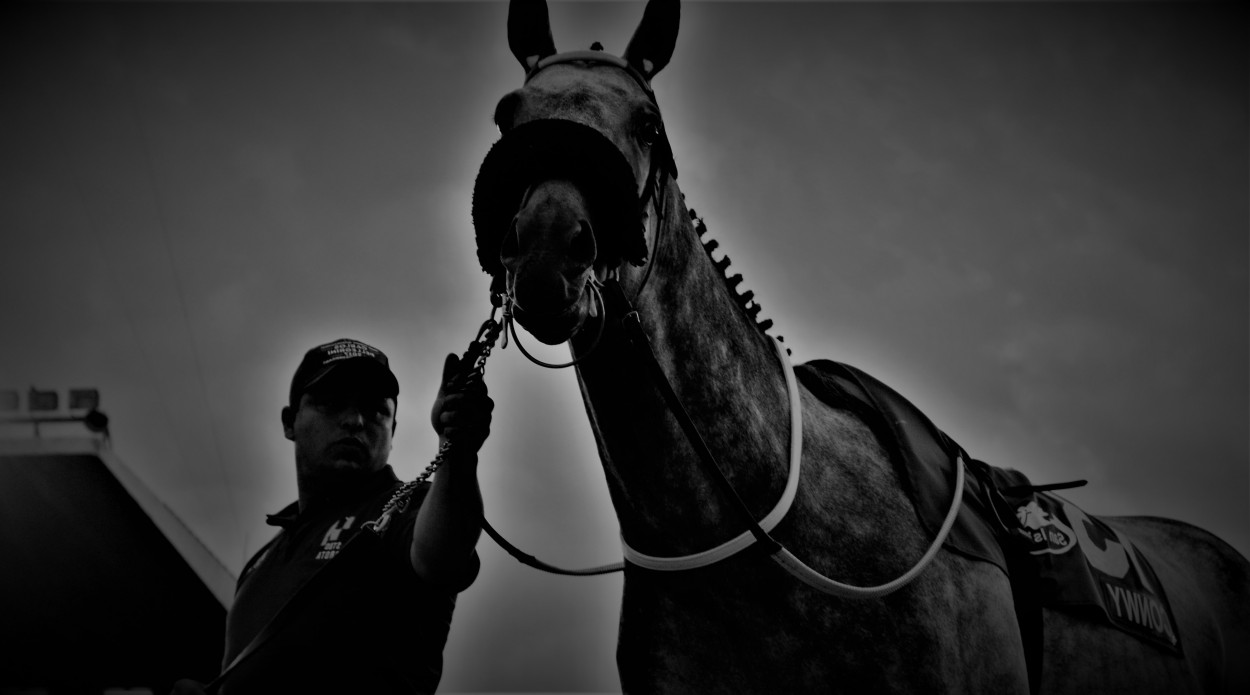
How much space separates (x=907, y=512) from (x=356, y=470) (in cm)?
247

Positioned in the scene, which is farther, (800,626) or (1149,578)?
(1149,578)

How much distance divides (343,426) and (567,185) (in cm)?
231

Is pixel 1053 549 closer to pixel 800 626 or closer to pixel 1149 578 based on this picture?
pixel 1149 578

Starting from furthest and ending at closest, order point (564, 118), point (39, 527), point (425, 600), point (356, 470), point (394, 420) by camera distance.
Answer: point (39, 527), point (394, 420), point (356, 470), point (425, 600), point (564, 118)

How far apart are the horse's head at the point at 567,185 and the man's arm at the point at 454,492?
0.33 metres

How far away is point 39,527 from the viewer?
→ 10.9 meters

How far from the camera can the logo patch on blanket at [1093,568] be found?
120 inches

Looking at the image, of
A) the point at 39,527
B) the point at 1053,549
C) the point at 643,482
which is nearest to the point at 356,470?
the point at 643,482

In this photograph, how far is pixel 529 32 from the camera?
289 centimetres

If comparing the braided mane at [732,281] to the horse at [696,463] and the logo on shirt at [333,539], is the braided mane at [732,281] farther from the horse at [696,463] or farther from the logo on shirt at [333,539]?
the logo on shirt at [333,539]

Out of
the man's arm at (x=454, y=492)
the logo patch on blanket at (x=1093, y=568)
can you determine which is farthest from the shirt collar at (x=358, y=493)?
the logo patch on blanket at (x=1093, y=568)

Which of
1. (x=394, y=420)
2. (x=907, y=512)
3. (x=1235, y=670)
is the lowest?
(x=1235, y=670)

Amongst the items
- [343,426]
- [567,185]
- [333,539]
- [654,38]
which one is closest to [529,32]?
[654,38]

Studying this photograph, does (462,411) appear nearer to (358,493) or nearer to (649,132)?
(649,132)
